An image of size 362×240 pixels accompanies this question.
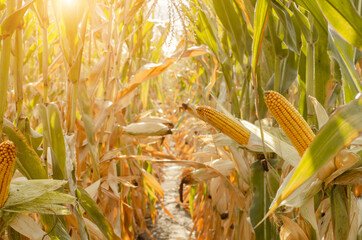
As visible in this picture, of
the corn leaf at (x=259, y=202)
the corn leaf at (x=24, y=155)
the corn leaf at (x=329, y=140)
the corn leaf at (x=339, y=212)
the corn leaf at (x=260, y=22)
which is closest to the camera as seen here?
the corn leaf at (x=329, y=140)

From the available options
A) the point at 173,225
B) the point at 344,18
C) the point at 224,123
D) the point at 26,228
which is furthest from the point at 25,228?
the point at 173,225

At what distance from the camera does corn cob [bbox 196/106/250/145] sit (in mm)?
1120

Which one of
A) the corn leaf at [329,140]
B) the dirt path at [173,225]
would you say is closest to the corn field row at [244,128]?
the corn leaf at [329,140]

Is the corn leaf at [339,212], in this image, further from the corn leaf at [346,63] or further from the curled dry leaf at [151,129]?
the curled dry leaf at [151,129]

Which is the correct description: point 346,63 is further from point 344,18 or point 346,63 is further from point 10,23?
point 10,23

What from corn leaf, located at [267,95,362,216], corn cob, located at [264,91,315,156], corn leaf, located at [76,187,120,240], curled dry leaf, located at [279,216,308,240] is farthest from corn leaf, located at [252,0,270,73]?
corn leaf, located at [76,187,120,240]

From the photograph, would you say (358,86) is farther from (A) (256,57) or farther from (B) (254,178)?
(B) (254,178)

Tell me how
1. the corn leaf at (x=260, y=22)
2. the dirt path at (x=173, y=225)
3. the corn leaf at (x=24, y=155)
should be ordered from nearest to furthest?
the corn leaf at (x=260, y=22), the corn leaf at (x=24, y=155), the dirt path at (x=173, y=225)

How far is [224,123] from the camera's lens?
1.12 meters

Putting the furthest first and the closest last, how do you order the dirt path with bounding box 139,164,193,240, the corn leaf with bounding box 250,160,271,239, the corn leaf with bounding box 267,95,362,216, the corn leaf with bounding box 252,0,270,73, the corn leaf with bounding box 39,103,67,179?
the dirt path with bounding box 139,164,193,240, the corn leaf with bounding box 250,160,271,239, the corn leaf with bounding box 39,103,67,179, the corn leaf with bounding box 252,0,270,73, the corn leaf with bounding box 267,95,362,216

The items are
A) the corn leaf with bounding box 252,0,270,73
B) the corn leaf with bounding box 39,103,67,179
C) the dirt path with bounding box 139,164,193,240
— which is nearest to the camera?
the corn leaf with bounding box 252,0,270,73

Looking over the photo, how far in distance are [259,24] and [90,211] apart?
0.88 m

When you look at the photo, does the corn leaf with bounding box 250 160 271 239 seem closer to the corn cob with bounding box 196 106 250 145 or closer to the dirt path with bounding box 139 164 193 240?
the corn cob with bounding box 196 106 250 145

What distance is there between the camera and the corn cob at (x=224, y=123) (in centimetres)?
112
